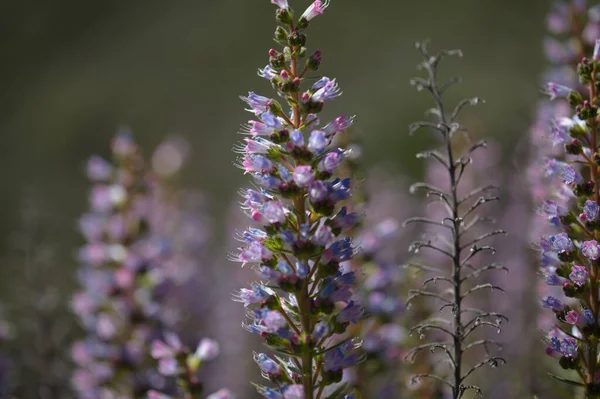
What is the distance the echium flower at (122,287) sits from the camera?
19.3ft

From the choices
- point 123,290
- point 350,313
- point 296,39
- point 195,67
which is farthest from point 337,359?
point 195,67

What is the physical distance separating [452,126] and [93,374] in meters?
3.92

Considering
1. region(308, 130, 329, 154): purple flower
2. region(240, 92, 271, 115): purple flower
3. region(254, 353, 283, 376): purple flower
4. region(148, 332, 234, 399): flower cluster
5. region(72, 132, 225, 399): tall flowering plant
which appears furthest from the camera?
region(72, 132, 225, 399): tall flowering plant

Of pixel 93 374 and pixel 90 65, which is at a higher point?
pixel 90 65

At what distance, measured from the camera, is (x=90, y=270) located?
6.59 m

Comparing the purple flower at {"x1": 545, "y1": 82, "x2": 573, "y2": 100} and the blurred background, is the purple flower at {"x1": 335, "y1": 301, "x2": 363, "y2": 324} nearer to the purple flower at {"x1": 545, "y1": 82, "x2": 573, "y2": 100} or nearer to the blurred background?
the purple flower at {"x1": 545, "y1": 82, "x2": 573, "y2": 100}

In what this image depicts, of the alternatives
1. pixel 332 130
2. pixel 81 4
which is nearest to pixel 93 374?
pixel 332 130

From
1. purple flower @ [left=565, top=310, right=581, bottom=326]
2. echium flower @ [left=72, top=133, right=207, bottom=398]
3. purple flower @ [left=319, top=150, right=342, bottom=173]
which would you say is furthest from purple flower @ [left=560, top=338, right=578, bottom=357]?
echium flower @ [left=72, top=133, right=207, bottom=398]

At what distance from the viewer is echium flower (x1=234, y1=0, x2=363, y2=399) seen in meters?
3.30

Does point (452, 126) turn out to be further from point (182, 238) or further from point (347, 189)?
point (182, 238)

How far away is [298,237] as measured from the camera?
10.8 ft

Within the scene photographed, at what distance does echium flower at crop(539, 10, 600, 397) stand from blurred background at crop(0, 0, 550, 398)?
19316 millimetres

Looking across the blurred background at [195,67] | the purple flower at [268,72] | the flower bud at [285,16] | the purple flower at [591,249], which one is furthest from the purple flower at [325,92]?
the blurred background at [195,67]

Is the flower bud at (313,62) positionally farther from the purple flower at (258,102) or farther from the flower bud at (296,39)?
the purple flower at (258,102)
